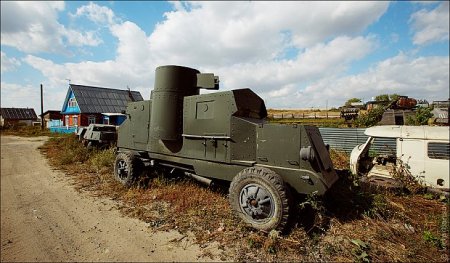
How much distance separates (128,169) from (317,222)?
5.13 meters

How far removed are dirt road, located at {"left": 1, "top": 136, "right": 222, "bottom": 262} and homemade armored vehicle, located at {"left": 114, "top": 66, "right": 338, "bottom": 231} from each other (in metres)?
1.25

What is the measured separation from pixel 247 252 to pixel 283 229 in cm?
79

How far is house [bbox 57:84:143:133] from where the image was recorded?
28.9 metres

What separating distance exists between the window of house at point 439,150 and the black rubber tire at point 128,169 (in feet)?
25.0

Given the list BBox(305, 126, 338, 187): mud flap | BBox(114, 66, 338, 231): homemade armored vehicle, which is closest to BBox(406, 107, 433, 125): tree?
BBox(114, 66, 338, 231): homemade armored vehicle

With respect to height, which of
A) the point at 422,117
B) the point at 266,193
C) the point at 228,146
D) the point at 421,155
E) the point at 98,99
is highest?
the point at 98,99

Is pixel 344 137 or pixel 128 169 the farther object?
pixel 344 137

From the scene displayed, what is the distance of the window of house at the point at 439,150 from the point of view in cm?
615

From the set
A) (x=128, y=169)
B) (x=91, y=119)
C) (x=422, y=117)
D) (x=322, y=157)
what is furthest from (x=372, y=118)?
(x=91, y=119)

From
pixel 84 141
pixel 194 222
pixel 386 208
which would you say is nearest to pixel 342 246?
pixel 386 208

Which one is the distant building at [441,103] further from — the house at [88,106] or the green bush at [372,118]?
the house at [88,106]

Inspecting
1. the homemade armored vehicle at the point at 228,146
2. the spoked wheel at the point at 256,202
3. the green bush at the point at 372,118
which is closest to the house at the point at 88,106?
the green bush at the point at 372,118

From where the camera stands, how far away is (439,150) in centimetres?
Result: 625

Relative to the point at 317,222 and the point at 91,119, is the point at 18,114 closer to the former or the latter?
the point at 91,119
